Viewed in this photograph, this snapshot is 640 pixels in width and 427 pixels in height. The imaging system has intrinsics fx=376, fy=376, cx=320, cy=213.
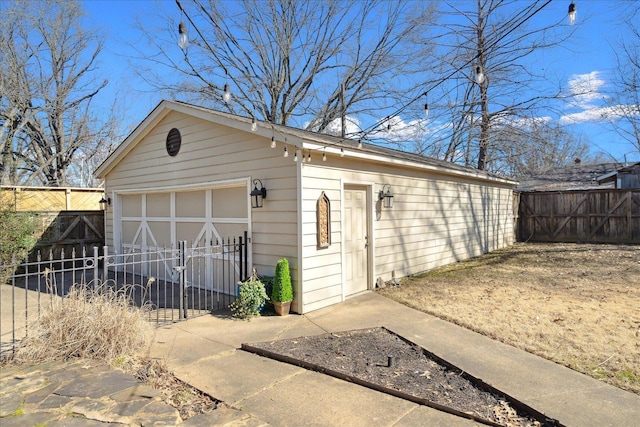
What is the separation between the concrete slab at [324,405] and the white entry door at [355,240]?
3.27 meters

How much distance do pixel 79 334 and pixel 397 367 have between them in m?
3.20

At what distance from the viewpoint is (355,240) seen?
268 inches

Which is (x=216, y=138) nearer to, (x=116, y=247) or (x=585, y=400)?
(x=116, y=247)

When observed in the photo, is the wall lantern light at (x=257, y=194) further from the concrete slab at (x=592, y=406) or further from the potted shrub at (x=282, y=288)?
the concrete slab at (x=592, y=406)

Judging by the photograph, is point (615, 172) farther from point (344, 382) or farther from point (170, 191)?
point (344, 382)

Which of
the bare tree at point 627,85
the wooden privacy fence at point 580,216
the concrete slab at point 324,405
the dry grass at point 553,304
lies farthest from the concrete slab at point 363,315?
the bare tree at point 627,85

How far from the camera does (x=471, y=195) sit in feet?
36.8

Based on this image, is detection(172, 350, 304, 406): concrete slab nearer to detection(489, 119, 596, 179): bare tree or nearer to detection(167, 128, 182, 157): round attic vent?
detection(167, 128, 182, 157): round attic vent

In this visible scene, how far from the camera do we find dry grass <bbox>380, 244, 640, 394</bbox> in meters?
4.02

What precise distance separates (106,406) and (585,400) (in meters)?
3.78

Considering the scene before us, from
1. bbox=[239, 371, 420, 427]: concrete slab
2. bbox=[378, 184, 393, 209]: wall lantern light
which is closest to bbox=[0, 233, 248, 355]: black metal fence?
bbox=[239, 371, 420, 427]: concrete slab

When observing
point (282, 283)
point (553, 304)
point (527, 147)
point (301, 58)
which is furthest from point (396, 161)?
point (527, 147)

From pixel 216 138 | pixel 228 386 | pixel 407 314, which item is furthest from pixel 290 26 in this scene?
pixel 228 386

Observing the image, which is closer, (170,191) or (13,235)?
(170,191)
